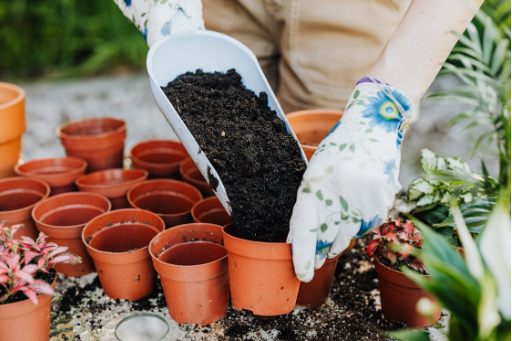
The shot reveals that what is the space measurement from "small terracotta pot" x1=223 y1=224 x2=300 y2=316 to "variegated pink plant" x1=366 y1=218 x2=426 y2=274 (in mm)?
297

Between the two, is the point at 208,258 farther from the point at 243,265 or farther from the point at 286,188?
the point at 286,188

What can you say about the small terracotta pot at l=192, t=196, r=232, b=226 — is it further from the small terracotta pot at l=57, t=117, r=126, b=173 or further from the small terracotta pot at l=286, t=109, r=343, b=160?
the small terracotta pot at l=57, t=117, r=126, b=173

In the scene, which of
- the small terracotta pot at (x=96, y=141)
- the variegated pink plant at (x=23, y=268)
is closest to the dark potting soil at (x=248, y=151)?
the variegated pink plant at (x=23, y=268)

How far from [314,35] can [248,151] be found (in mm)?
681

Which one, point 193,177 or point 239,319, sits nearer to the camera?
point 239,319

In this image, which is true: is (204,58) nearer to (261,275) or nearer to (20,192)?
(261,275)

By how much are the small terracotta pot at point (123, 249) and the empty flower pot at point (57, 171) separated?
1.23 ft

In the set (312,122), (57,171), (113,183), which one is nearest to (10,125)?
(57,171)

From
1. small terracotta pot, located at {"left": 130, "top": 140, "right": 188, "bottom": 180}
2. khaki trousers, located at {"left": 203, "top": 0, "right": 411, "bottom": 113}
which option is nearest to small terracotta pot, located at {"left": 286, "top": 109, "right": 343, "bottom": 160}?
khaki trousers, located at {"left": 203, "top": 0, "right": 411, "bottom": 113}

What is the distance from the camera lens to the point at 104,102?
314 centimetres

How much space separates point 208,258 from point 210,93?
501 millimetres

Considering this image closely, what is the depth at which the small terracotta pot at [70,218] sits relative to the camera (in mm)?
1479

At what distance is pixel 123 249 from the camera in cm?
157

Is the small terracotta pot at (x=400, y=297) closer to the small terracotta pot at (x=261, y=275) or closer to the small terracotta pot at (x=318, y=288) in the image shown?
the small terracotta pot at (x=318, y=288)
